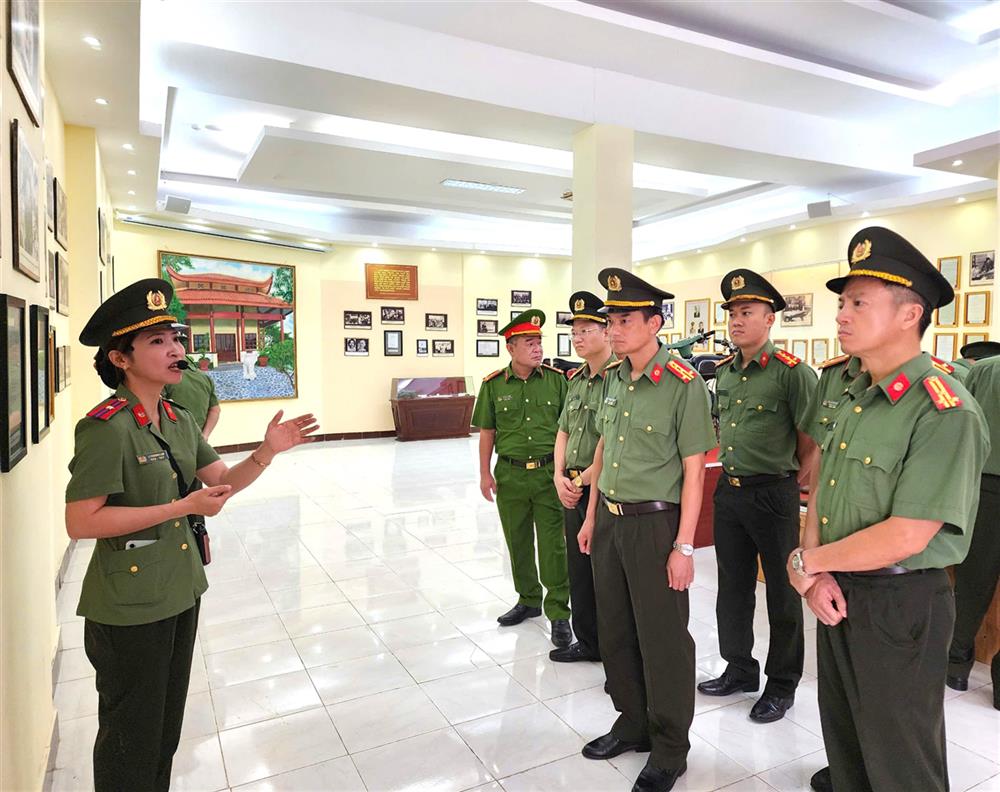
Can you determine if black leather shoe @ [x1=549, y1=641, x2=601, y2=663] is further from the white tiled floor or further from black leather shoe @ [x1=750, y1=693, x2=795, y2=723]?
black leather shoe @ [x1=750, y1=693, x2=795, y2=723]

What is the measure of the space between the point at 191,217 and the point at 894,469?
9.71m

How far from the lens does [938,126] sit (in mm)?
7324

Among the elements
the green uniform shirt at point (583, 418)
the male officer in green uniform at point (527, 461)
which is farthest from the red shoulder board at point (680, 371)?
the male officer in green uniform at point (527, 461)

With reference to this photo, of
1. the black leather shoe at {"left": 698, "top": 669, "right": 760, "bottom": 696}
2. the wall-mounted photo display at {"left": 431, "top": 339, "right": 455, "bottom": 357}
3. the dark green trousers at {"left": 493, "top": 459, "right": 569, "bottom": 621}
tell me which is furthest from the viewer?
the wall-mounted photo display at {"left": 431, "top": 339, "right": 455, "bottom": 357}

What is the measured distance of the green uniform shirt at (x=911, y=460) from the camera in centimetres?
160

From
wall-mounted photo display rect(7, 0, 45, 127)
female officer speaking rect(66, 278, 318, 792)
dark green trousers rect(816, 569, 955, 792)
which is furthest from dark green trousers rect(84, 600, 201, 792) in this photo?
dark green trousers rect(816, 569, 955, 792)

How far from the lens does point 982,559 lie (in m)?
3.06

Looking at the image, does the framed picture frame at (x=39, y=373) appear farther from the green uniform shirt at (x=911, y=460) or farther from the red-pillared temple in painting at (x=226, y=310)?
the red-pillared temple in painting at (x=226, y=310)

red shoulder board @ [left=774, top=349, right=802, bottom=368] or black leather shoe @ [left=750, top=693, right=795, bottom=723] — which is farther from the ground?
red shoulder board @ [left=774, top=349, right=802, bottom=368]

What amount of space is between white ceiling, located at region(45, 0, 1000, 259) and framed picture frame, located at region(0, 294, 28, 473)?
2308 mm

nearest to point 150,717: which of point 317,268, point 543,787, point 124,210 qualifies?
point 543,787

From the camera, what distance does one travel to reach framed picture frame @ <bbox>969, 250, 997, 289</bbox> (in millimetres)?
7699

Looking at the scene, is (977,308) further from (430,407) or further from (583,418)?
(430,407)

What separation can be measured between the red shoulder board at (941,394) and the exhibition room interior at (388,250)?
58cm
